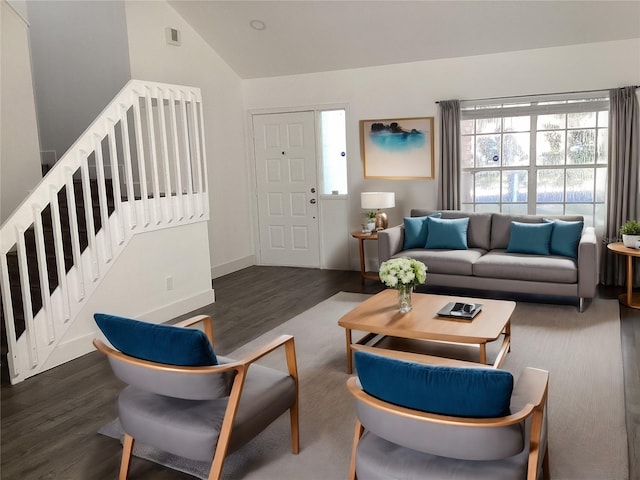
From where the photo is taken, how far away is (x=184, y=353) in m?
2.32

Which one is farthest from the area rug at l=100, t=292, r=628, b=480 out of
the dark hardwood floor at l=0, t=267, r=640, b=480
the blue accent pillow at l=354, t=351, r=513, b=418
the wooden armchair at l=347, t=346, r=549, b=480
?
the blue accent pillow at l=354, t=351, r=513, b=418

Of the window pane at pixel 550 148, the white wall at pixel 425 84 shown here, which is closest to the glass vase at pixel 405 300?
the white wall at pixel 425 84

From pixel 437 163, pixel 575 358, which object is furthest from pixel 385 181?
pixel 575 358

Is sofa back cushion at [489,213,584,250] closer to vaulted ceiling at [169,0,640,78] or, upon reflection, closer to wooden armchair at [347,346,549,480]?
vaulted ceiling at [169,0,640,78]

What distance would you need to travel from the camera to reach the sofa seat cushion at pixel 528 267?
16.9 feet

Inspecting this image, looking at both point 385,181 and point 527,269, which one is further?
point 385,181

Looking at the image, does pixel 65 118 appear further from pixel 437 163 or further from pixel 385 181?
pixel 437 163

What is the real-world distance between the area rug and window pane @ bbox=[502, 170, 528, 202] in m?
1.61

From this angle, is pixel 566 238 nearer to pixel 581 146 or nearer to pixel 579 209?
pixel 579 209

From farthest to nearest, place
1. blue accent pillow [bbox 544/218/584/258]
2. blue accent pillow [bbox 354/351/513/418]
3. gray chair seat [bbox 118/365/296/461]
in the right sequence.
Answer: blue accent pillow [bbox 544/218/584/258] → gray chair seat [bbox 118/365/296/461] → blue accent pillow [bbox 354/351/513/418]

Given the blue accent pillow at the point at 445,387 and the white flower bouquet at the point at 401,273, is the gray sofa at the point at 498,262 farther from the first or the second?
the blue accent pillow at the point at 445,387

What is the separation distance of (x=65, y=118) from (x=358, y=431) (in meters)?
6.05

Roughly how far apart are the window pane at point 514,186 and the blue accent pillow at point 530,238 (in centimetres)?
74

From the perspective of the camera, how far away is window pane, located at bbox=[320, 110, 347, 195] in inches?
287
